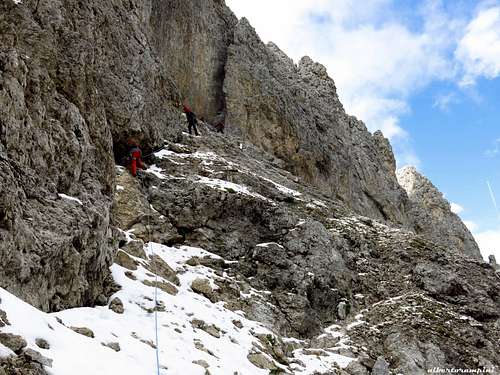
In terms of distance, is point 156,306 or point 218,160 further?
point 218,160

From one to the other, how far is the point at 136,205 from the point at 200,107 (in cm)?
1982

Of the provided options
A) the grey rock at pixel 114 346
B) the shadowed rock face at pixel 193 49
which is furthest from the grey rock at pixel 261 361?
the shadowed rock face at pixel 193 49

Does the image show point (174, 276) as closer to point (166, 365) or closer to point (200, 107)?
point (166, 365)

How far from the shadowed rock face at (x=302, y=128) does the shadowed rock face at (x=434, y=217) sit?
363cm

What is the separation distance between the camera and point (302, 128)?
38.0 m

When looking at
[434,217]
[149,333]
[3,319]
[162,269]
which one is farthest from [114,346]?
[434,217]


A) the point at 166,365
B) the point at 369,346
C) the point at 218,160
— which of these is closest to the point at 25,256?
the point at 166,365

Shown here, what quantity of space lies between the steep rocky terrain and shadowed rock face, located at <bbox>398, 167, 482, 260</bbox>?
2454cm

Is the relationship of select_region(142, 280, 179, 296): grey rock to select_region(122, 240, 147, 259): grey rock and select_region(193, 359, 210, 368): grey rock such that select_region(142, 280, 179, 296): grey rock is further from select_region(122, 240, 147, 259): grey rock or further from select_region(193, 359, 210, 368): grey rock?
select_region(193, 359, 210, 368): grey rock

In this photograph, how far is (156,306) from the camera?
39.9 ft

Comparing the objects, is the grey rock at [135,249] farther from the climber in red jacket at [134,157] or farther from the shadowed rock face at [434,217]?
the shadowed rock face at [434,217]

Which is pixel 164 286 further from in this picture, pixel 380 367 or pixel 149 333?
pixel 380 367

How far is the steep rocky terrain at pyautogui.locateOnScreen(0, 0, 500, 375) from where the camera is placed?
9547 mm

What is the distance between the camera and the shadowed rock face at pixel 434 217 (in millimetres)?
48031
